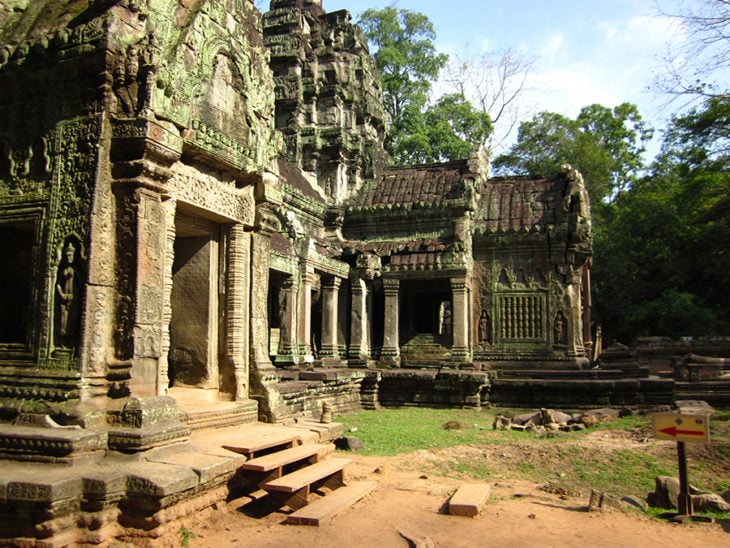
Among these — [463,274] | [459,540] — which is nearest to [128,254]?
[459,540]

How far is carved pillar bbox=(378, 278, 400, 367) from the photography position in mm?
16062

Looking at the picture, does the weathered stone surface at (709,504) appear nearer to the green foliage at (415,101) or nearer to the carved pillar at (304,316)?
the carved pillar at (304,316)

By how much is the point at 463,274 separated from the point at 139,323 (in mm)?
11723

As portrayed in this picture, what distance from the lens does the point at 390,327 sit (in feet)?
53.1

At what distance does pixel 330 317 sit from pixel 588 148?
926 inches

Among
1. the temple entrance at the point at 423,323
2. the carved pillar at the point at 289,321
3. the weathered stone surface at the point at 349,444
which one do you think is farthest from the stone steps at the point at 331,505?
the temple entrance at the point at 423,323

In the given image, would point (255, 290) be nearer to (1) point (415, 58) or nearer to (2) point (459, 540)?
(2) point (459, 540)

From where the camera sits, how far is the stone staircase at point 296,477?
479 cm

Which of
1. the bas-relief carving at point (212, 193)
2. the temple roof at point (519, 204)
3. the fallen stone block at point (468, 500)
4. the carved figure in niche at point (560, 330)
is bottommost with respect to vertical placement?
the fallen stone block at point (468, 500)

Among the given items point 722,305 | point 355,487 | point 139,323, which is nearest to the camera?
point 139,323

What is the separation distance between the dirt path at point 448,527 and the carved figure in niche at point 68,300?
1689mm

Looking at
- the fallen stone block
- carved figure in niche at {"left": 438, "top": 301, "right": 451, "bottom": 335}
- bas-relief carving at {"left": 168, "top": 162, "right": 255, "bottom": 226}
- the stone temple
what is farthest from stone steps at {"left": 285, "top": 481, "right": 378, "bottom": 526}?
carved figure in niche at {"left": 438, "top": 301, "right": 451, "bottom": 335}

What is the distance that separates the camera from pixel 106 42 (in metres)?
4.87

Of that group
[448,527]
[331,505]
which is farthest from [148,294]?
[448,527]
